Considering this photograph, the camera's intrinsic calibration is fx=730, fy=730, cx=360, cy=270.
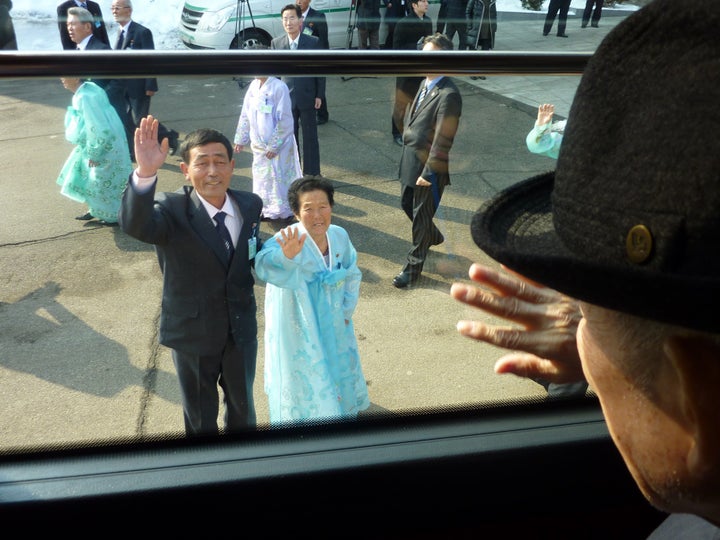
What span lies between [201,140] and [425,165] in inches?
19.7

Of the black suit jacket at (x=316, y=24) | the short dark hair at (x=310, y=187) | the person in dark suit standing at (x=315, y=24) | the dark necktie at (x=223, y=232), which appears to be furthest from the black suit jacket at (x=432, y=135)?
the black suit jacket at (x=316, y=24)

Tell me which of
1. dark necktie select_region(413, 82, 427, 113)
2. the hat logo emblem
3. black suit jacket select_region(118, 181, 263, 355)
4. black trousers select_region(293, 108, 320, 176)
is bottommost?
black suit jacket select_region(118, 181, 263, 355)

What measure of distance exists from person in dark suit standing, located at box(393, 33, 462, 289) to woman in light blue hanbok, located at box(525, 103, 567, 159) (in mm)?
175

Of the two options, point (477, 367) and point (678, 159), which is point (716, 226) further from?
point (477, 367)

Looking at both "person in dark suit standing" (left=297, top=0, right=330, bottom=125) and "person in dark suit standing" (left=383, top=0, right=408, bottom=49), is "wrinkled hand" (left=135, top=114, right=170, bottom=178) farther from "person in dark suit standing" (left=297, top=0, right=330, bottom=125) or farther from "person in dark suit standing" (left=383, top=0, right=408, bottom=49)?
"person in dark suit standing" (left=383, top=0, right=408, bottom=49)

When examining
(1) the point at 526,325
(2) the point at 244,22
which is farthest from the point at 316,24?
(1) the point at 526,325

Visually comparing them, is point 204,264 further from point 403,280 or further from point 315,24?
point 315,24

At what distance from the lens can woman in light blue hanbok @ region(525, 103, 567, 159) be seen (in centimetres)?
154

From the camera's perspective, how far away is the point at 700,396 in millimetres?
653

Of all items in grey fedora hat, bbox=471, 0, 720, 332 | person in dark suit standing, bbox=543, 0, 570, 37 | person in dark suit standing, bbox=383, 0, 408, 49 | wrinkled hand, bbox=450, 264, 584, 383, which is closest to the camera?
grey fedora hat, bbox=471, 0, 720, 332

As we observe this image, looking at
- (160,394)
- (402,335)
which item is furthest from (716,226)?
(160,394)

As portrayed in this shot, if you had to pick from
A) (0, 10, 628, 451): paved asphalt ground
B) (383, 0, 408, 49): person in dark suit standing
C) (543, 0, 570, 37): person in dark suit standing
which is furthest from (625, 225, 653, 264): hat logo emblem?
(543, 0, 570, 37): person in dark suit standing

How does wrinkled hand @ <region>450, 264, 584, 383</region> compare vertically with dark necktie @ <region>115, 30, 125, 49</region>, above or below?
above

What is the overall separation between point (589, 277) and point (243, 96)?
1055 millimetres
